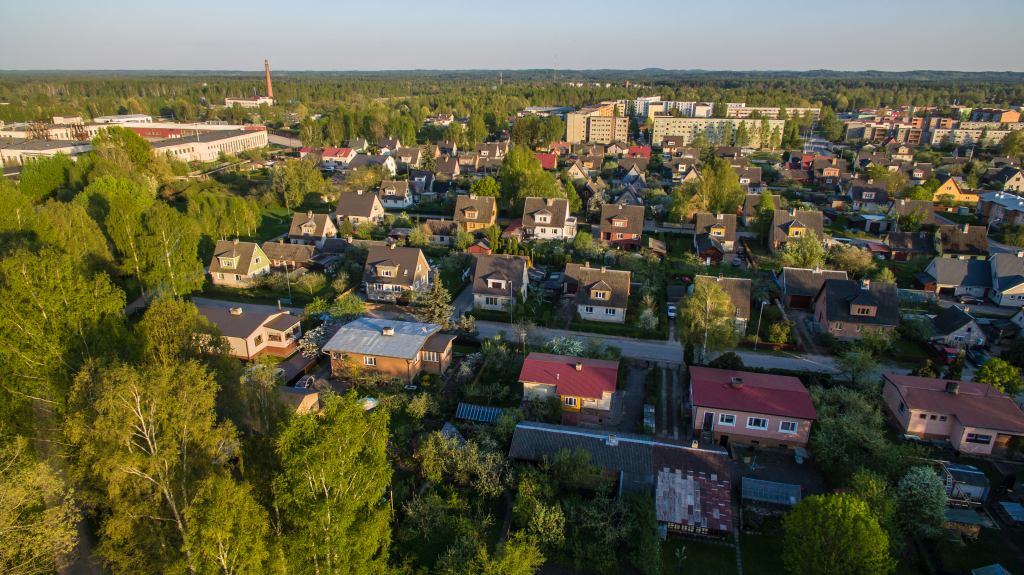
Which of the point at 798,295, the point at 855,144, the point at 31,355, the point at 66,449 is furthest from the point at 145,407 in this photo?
the point at 855,144

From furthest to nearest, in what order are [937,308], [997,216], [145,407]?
[997,216] → [937,308] → [145,407]

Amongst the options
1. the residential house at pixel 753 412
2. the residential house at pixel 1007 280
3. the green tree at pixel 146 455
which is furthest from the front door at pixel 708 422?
the residential house at pixel 1007 280

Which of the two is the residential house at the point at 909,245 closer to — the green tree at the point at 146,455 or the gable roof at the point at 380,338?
the gable roof at the point at 380,338

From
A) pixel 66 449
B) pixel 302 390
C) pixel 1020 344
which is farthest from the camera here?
pixel 1020 344

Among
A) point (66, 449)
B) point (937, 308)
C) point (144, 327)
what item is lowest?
point (937, 308)

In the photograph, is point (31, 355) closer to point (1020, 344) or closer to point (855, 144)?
point (1020, 344)

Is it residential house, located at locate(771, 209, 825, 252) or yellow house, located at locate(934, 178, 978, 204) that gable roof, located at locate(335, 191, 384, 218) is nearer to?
residential house, located at locate(771, 209, 825, 252)
